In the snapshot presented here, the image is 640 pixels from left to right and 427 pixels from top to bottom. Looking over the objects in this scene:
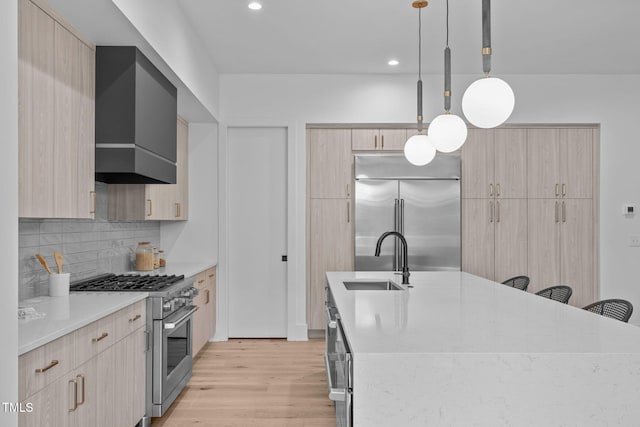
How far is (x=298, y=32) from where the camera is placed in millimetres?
4020

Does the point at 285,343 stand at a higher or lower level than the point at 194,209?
lower

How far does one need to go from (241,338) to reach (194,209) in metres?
1.46

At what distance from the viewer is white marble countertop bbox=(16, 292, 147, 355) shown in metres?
1.74

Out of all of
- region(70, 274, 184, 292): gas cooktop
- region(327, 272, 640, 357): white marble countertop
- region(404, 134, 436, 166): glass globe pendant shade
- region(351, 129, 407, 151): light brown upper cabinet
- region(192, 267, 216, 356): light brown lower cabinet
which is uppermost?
region(351, 129, 407, 151): light brown upper cabinet

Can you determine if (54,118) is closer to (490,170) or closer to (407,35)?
(407,35)

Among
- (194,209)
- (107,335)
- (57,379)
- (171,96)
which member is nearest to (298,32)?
(171,96)

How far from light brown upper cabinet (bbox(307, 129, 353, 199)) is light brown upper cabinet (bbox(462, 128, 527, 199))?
1.25 meters

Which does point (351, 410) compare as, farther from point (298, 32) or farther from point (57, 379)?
point (298, 32)

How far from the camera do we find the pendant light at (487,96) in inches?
81.8

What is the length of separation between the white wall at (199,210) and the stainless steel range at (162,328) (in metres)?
1.56

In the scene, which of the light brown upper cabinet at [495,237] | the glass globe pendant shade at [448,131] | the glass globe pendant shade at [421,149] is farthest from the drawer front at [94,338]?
the light brown upper cabinet at [495,237]

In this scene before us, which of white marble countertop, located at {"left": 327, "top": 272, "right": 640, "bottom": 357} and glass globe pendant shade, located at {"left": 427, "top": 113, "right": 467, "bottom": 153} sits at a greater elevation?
glass globe pendant shade, located at {"left": 427, "top": 113, "right": 467, "bottom": 153}

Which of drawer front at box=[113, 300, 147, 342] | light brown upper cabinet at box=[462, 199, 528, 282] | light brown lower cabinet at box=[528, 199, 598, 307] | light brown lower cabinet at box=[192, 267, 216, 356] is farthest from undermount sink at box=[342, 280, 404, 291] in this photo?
light brown lower cabinet at box=[528, 199, 598, 307]

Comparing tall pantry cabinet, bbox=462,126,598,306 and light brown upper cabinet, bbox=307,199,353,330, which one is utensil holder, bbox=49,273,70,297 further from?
tall pantry cabinet, bbox=462,126,598,306
